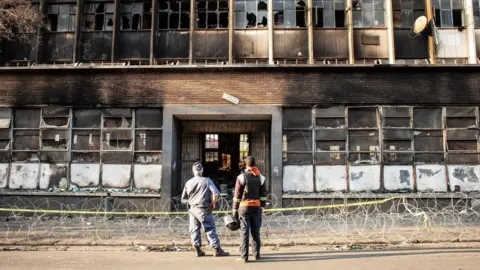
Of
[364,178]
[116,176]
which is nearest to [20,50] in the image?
[116,176]

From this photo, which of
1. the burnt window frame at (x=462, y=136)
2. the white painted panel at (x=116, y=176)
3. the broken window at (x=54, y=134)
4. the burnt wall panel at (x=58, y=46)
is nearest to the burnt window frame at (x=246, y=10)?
the burnt wall panel at (x=58, y=46)

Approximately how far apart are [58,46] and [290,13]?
9.61 metres

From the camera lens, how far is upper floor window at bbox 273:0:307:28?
15.1m

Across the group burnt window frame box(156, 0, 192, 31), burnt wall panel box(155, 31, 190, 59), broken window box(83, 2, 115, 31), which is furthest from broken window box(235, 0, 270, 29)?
broken window box(83, 2, 115, 31)

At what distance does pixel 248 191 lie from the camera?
24.5ft

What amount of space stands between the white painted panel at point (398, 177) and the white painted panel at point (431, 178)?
318 millimetres

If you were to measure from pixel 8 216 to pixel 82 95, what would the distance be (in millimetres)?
5151

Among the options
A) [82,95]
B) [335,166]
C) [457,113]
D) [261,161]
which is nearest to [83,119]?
[82,95]

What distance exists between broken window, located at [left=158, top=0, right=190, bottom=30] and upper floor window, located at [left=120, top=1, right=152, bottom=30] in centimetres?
50

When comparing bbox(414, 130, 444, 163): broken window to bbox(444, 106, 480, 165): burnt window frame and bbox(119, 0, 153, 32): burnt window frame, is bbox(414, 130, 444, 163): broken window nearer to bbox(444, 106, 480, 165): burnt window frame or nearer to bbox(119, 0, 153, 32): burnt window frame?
bbox(444, 106, 480, 165): burnt window frame

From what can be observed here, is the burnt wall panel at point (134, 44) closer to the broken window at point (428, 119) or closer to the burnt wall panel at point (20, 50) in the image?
the burnt wall panel at point (20, 50)

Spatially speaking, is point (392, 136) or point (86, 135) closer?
point (392, 136)

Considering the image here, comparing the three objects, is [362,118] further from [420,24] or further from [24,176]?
[24,176]

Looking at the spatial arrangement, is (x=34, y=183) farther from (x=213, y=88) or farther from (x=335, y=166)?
(x=335, y=166)
